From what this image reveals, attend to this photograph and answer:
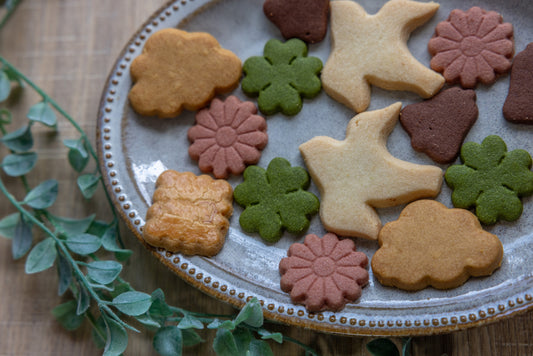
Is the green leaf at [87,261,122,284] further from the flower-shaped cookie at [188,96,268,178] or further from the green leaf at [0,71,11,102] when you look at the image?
the green leaf at [0,71,11,102]

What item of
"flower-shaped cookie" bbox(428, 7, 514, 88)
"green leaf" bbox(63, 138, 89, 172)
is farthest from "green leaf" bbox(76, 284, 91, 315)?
"flower-shaped cookie" bbox(428, 7, 514, 88)

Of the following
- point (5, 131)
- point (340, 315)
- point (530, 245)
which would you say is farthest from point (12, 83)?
point (530, 245)

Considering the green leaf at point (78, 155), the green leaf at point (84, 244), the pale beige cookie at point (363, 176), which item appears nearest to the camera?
the pale beige cookie at point (363, 176)

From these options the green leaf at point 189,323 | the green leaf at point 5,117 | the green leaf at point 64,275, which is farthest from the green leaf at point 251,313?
the green leaf at point 5,117

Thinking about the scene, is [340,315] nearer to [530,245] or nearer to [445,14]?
[530,245]

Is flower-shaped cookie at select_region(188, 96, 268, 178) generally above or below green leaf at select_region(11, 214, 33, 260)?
above

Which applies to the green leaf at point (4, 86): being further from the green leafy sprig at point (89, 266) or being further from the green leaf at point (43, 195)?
the green leaf at point (43, 195)

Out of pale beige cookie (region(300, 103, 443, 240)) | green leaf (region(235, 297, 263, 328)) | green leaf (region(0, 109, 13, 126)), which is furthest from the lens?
green leaf (region(0, 109, 13, 126))
